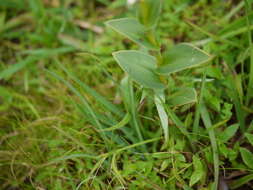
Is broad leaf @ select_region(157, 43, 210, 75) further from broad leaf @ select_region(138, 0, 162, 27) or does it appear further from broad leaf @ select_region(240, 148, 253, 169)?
broad leaf @ select_region(240, 148, 253, 169)

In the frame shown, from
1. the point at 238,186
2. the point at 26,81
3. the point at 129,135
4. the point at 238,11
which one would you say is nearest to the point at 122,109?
the point at 129,135

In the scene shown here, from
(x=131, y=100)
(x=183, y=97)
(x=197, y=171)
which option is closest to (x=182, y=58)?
(x=183, y=97)

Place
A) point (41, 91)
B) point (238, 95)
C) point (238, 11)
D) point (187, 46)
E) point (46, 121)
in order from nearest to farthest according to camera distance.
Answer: point (187, 46) < point (238, 95) < point (46, 121) < point (238, 11) < point (41, 91)

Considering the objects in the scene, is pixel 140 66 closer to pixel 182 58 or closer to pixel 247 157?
pixel 182 58

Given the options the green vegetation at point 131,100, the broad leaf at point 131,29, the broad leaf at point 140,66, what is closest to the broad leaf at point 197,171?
the green vegetation at point 131,100

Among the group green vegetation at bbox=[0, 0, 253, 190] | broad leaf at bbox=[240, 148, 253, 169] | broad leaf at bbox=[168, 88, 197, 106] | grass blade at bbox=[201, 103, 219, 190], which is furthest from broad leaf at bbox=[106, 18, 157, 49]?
broad leaf at bbox=[240, 148, 253, 169]

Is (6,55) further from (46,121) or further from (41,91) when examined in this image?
(46,121)
